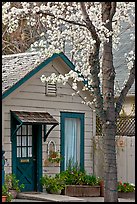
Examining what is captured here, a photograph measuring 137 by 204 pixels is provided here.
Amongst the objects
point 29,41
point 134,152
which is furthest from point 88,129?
point 29,41

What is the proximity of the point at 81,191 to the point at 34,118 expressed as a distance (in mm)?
2367

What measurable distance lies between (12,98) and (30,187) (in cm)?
246

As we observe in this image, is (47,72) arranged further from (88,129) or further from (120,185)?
(120,185)

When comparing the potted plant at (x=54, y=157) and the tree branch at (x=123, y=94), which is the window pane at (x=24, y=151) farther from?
the tree branch at (x=123, y=94)

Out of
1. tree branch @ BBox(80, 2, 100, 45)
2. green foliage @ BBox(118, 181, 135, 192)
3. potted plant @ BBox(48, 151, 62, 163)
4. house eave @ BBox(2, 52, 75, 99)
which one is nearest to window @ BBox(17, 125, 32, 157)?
potted plant @ BBox(48, 151, 62, 163)

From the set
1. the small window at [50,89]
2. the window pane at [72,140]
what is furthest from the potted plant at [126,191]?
the small window at [50,89]

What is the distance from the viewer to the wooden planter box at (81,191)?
17.0m

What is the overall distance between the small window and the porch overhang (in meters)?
0.59

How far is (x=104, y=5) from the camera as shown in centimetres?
1312

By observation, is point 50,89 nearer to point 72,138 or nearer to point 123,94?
point 72,138

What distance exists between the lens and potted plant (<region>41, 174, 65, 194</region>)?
16.9 metres

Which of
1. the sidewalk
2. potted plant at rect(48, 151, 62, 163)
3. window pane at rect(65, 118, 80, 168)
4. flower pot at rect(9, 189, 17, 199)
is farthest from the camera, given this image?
window pane at rect(65, 118, 80, 168)

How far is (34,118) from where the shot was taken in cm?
1664

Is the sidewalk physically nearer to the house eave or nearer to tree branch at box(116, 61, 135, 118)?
the house eave
